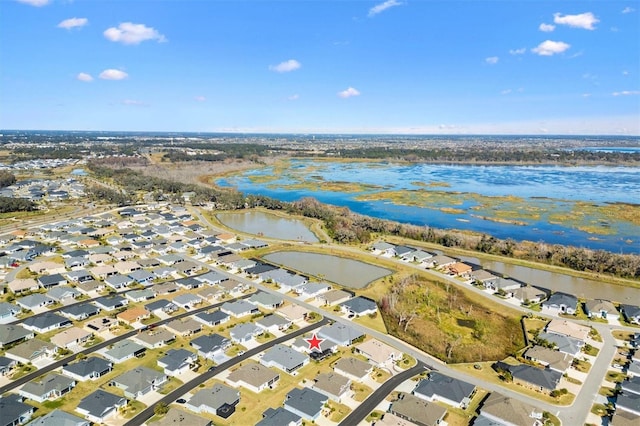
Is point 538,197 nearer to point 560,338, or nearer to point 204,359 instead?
point 560,338

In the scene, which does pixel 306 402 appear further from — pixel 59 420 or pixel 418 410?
pixel 59 420

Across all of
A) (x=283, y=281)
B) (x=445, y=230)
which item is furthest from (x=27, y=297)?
(x=445, y=230)

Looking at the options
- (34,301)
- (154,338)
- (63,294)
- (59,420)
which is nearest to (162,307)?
(154,338)

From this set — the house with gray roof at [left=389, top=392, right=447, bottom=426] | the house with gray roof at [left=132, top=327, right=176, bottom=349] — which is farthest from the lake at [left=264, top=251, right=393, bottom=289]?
the house with gray roof at [left=389, top=392, right=447, bottom=426]

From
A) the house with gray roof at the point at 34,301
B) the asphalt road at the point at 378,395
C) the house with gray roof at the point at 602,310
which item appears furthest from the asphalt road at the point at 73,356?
the house with gray roof at the point at 602,310

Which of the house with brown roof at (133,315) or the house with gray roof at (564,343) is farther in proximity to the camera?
the house with brown roof at (133,315)

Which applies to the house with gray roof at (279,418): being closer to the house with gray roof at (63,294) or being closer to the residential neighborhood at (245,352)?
the residential neighborhood at (245,352)

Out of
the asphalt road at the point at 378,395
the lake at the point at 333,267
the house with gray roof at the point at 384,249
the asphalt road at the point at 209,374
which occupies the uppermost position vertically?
the house with gray roof at the point at 384,249
